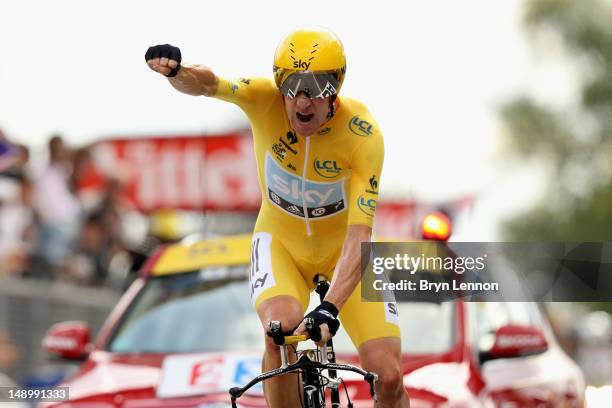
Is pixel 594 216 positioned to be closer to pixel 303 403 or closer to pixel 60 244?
pixel 60 244

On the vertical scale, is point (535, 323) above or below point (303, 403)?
above

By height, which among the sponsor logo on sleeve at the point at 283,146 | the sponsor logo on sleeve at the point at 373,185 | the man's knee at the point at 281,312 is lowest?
the man's knee at the point at 281,312

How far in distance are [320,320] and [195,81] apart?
4.25 ft

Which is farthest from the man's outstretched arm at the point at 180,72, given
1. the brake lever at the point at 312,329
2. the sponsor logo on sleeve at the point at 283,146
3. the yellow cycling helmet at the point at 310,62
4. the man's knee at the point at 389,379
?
the man's knee at the point at 389,379

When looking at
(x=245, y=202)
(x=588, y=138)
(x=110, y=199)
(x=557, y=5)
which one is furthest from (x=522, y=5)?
(x=110, y=199)

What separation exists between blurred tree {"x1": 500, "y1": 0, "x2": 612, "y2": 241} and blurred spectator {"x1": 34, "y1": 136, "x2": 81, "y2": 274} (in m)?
39.5

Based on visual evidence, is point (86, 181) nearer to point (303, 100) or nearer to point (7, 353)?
point (7, 353)

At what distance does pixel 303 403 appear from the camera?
6074mm

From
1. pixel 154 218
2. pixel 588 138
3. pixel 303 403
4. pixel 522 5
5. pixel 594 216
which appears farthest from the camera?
pixel 522 5

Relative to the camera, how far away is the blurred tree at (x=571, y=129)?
179ft

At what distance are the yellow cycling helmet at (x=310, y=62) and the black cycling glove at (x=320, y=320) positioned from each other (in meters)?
1.00

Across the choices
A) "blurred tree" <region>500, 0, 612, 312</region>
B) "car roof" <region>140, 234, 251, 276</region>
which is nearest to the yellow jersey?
"car roof" <region>140, 234, 251, 276</region>

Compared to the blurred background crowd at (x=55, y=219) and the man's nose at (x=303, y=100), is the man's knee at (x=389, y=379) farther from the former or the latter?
the blurred background crowd at (x=55, y=219)

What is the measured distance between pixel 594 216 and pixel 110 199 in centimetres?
3937
